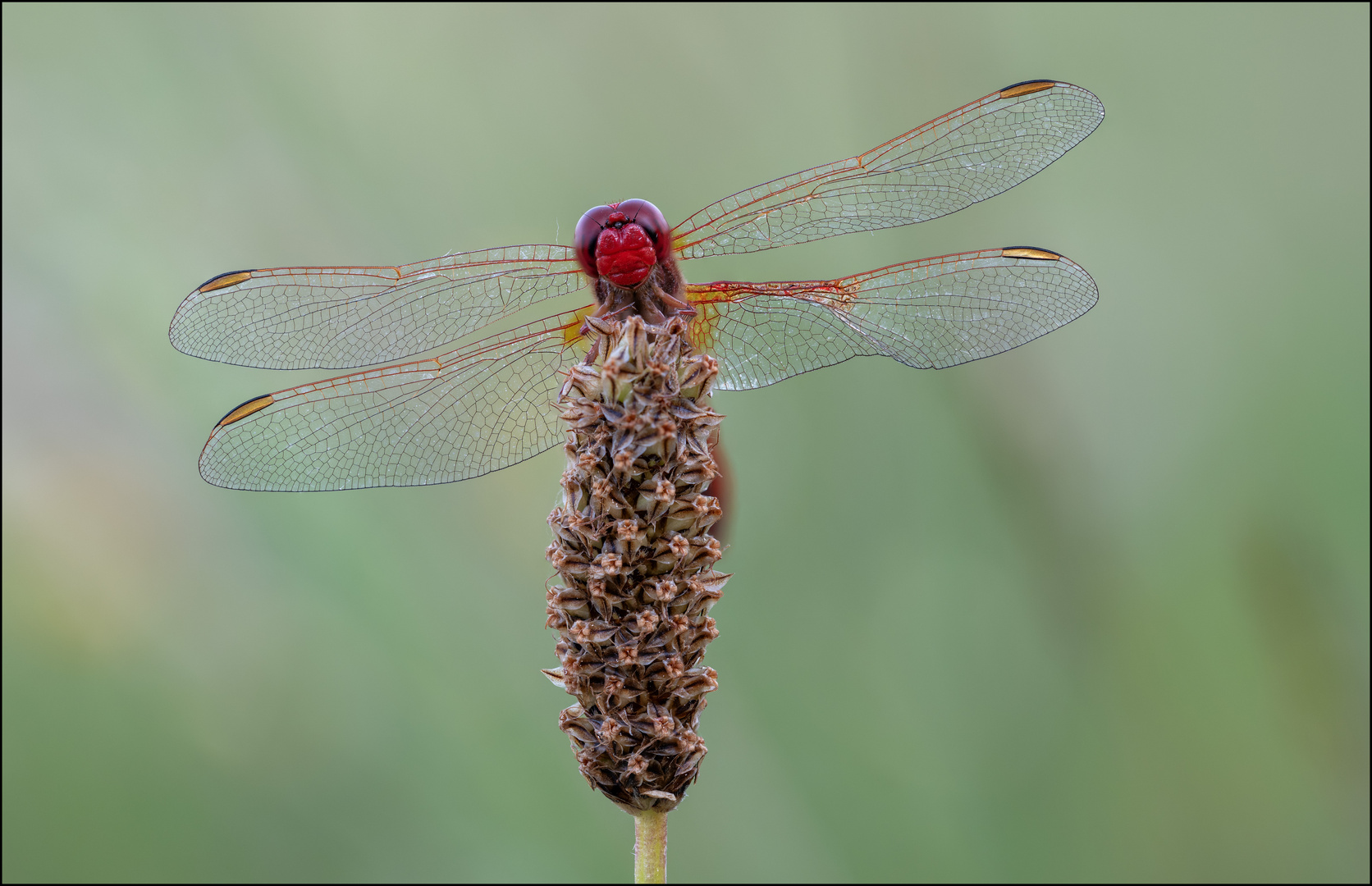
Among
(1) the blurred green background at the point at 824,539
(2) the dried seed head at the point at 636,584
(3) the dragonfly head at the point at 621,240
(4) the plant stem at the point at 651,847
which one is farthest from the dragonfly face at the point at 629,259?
(1) the blurred green background at the point at 824,539

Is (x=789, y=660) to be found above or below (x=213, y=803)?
above

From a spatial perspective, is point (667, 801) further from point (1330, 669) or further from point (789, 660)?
point (1330, 669)

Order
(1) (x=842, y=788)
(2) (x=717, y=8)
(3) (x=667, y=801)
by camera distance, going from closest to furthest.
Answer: (3) (x=667, y=801) < (1) (x=842, y=788) < (2) (x=717, y=8)

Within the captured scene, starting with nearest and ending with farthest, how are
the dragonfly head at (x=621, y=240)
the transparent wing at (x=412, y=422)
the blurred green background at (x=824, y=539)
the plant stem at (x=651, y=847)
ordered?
the plant stem at (x=651, y=847), the dragonfly head at (x=621, y=240), the transparent wing at (x=412, y=422), the blurred green background at (x=824, y=539)

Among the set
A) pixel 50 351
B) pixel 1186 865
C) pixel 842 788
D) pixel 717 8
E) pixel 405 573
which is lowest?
pixel 1186 865

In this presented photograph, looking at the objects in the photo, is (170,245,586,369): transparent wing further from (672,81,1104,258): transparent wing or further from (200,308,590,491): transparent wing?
(672,81,1104,258): transparent wing

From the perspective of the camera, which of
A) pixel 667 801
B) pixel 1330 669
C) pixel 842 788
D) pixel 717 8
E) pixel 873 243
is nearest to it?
pixel 667 801

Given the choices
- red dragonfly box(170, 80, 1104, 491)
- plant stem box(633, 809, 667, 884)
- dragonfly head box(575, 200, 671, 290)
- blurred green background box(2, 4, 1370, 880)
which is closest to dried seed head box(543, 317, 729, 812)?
plant stem box(633, 809, 667, 884)

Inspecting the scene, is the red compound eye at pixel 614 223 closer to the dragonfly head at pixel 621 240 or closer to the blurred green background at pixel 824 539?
the dragonfly head at pixel 621 240

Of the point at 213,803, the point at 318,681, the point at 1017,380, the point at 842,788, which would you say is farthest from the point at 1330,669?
the point at 213,803
